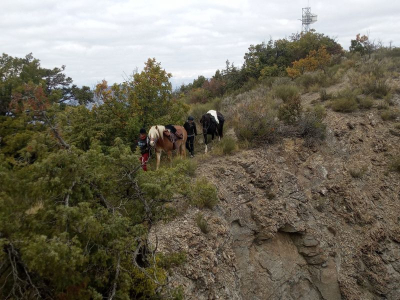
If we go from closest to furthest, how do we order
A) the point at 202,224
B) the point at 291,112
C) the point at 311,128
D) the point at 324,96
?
the point at 202,224 < the point at 311,128 < the point at 291,112 < the point at 324,96

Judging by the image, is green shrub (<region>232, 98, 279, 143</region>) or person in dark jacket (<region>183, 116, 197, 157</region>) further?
green shrub (<region>232, 98, 279, 143</region>)

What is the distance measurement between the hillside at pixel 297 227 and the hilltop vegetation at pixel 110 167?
0.54 meters

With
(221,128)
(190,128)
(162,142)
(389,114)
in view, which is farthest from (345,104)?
(162,142)

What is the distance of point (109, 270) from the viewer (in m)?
4.53

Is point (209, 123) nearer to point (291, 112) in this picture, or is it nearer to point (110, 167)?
Result: point (291, 112)

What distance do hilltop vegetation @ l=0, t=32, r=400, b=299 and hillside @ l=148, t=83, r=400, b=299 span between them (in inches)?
21.2

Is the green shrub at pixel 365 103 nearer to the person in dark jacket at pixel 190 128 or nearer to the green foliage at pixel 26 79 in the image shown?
the person in dark jacket at pixel 190 128

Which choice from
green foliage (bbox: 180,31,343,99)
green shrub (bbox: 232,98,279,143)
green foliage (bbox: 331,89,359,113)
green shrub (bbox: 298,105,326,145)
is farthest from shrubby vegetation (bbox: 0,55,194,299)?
green foliage (bbox: 180,31,343,99)

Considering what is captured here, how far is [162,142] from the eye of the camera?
10.1 meters

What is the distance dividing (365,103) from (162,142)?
30.3 feet

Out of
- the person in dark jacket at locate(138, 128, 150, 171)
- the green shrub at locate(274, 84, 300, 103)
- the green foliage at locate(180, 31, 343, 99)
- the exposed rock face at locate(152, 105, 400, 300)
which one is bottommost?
the exposed rock face at locate(152, 105, 400, 300)

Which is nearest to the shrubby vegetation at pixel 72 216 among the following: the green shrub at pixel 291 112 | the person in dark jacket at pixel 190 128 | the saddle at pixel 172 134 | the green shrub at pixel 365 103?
the saddle at pixel 172 134

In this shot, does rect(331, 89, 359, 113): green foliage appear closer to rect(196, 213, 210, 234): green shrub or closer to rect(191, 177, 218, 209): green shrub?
rect(191, 177, 218, 209): green shrub

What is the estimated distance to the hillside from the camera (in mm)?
8234
